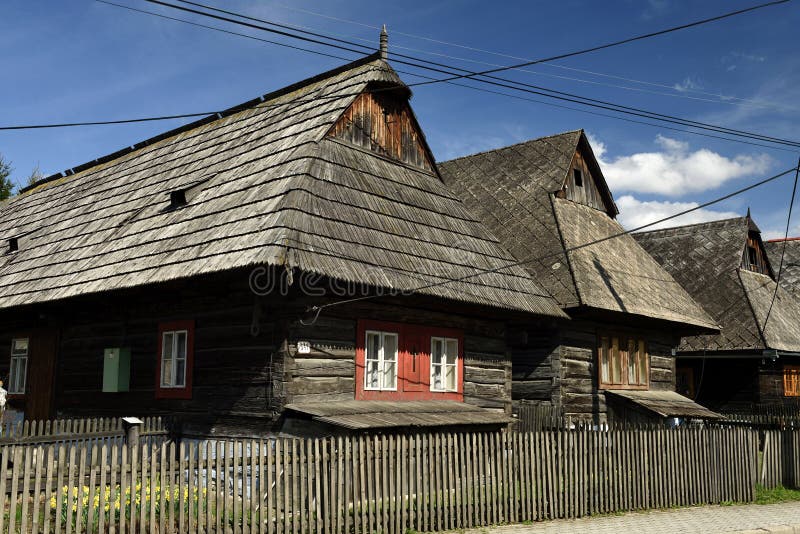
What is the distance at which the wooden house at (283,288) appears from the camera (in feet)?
36.5

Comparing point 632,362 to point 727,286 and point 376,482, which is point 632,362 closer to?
point 727,286

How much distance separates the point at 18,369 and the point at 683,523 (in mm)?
13488

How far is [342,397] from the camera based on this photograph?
1160 centimetres

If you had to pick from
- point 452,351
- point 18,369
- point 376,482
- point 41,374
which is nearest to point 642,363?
point 452,351

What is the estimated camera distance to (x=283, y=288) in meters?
11.0

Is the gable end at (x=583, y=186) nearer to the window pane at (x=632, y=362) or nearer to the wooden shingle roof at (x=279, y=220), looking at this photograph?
the window pane at (x=632, y=362)

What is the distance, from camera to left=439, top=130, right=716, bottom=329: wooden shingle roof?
642 inches

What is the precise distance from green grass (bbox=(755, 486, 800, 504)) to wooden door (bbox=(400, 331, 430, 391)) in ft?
18.4

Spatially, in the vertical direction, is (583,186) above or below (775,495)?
above

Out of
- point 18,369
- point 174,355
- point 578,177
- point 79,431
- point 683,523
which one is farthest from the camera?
point 578,177

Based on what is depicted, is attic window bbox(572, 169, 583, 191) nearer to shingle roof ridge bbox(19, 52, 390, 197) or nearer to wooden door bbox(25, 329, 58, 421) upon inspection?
shingle roof ridge bbox(19, 52, 390, 197)

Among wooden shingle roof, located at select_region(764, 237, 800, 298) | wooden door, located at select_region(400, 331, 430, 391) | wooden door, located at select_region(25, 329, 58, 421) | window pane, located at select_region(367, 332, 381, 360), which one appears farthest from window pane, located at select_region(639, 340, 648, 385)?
wooden shingle roof, located at select_region(764, 237, 800, 298)

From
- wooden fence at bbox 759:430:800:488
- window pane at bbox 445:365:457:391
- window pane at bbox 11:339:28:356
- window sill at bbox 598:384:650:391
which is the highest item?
window pane at bbox 11:339:28:356

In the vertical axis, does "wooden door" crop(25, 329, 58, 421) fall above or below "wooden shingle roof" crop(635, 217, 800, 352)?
below
